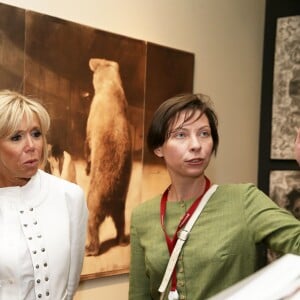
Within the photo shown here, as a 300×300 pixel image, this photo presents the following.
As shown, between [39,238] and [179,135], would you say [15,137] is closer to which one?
[39,238]

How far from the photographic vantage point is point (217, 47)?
3572 mm

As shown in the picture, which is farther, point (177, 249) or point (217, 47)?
point (217, 47)

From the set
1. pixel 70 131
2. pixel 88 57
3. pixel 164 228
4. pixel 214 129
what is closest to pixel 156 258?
pixel 164 228

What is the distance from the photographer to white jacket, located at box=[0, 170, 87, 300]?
1.69m

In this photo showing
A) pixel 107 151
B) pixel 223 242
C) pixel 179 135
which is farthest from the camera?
pixel 107 151

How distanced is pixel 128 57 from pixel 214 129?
4.21ft

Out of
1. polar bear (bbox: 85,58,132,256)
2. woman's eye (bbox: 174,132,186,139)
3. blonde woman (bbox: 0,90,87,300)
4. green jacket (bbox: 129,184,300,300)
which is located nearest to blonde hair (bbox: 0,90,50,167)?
blonde woman (bbox: 0,90,87,300)

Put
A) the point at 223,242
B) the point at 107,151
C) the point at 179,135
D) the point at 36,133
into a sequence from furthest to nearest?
the point at 107,151, the point at 36,133, the point at 179,135, the point at 223,242

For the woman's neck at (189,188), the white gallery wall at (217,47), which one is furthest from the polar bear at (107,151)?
the woman's neck at (189,188)

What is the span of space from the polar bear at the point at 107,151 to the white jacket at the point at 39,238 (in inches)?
30.4

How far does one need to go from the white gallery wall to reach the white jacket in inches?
37.0

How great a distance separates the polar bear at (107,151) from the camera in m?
2.72

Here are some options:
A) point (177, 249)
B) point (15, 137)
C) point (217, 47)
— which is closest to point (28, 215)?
point (15, 137)

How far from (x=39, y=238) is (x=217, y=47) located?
2233 mm
